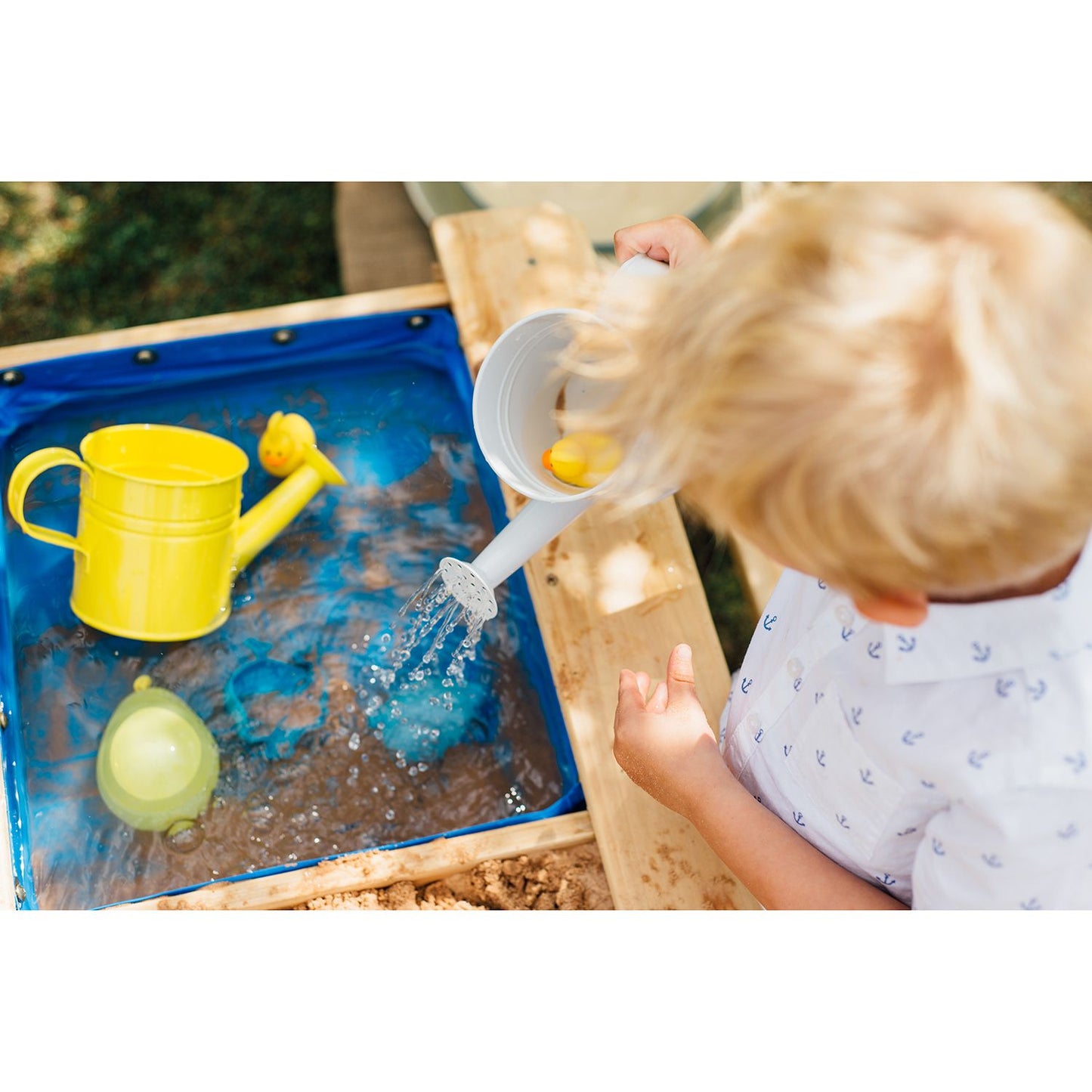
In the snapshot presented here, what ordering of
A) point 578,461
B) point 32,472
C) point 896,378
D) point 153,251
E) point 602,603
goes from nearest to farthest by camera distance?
Answer: point 896,378, point 578,461, point 32,472, point 602,603, point 153,251

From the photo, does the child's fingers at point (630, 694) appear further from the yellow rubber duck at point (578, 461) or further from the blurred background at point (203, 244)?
the blurred background at point (203, 244)

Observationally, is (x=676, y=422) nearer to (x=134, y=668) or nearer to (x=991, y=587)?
(x=991, y=587)

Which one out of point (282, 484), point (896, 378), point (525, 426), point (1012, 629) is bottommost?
point (282, 484)

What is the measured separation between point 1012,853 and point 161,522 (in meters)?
0.89

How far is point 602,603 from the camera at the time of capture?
1.16 m

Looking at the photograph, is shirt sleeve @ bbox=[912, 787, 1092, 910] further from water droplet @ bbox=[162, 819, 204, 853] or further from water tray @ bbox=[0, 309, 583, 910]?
water droplet @ bbox=[162, 819, 204, 853]

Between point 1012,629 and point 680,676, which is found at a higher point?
Answer: point 1012,629

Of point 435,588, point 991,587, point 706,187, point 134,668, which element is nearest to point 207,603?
point 134,668

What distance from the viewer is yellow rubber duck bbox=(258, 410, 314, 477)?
1.21m

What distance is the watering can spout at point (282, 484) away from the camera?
1184 mm

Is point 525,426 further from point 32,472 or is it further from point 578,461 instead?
point 32,472

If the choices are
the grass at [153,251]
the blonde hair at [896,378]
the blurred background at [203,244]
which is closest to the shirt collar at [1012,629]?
the blonde hair at [896,378]

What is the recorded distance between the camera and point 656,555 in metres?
1.19

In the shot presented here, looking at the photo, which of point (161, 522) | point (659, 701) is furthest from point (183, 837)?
point (659, 701)
